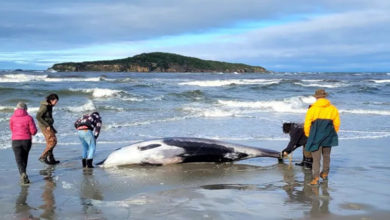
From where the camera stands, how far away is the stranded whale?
9719mm

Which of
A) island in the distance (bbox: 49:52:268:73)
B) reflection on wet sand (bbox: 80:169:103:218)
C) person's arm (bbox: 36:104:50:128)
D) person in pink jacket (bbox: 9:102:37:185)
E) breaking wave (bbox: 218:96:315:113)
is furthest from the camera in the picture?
island in the distance (bbox: 49:52:268:73)

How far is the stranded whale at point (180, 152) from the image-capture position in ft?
31.9

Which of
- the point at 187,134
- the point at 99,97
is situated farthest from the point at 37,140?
the point at 99,97

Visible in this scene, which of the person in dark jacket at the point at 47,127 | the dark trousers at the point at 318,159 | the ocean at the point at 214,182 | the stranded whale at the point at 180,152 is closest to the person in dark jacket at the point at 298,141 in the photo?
the ocean at the point at 214,182

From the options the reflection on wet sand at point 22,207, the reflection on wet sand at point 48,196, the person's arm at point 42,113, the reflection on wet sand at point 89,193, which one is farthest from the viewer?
the person's arm at point 42,113

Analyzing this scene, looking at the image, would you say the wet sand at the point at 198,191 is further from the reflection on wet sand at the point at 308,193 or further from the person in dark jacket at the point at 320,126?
the person in dark jacket at the point at 320,126

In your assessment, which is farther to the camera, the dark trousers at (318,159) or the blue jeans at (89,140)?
the blue jeans at (89,140)

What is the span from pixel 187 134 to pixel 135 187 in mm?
6707

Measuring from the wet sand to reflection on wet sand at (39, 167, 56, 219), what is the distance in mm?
15

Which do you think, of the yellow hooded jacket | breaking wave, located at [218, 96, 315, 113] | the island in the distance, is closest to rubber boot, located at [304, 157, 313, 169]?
the yellow hooded jacket

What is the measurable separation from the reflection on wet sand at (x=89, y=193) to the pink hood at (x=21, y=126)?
1.34 metres

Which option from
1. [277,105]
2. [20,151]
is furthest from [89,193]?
[277,105]

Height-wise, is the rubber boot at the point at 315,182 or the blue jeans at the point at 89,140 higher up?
the blue jeans at the point at 89,140

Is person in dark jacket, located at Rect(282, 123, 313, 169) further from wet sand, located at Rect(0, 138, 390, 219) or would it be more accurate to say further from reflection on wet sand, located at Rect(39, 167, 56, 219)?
reflection on wet sand, located at Rect(39, 167, 56, 219)
